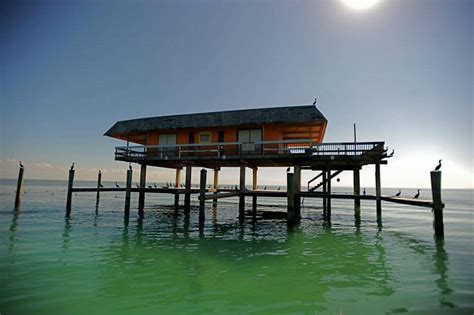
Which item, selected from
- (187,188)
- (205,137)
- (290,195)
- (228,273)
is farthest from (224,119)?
(228,273)

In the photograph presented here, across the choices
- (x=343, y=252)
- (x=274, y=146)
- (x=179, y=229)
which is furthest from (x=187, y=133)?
(x=343, y=252)

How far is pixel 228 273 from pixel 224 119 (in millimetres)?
12787

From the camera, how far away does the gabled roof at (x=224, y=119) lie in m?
16.8

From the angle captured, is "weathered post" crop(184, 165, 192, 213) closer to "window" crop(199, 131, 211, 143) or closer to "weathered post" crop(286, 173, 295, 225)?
"window" crop(199, 131, 211, 143)

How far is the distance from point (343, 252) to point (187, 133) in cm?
1368

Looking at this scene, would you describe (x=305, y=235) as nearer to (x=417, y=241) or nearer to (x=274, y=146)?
(x=417, y=241)

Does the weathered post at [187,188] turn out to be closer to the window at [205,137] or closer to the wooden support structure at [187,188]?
the wooden support structure at [187,188]

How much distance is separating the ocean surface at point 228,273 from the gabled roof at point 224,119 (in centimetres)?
742

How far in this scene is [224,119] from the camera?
1866 centimetres

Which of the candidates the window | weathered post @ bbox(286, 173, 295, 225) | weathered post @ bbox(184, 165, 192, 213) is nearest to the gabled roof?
the window

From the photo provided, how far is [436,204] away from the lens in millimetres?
11469

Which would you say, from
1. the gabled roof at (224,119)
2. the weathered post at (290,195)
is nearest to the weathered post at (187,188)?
the gabled roof at (224,119)

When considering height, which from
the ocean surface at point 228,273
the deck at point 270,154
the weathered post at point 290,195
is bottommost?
the ocean surface at point 228,273

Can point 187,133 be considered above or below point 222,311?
above
